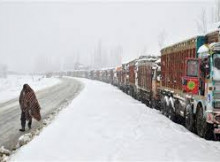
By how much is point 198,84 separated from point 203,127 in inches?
57.3

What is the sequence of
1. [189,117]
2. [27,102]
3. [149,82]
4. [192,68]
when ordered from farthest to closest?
[149,82]
[27,102]
[189,117]
[192,68]

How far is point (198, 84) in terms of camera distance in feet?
47.4

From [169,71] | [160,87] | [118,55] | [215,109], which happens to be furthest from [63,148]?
[118,55]

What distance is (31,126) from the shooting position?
18.4 m

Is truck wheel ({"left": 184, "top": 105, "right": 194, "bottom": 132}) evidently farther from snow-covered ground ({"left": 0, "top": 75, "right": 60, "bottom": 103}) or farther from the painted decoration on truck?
snow-covered ground ({"left": 0, "top": 75, "right": 60, "bottom": 103})

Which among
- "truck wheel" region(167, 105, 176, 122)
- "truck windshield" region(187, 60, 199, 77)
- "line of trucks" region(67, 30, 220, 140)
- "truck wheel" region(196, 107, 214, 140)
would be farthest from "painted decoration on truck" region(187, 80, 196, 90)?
"truck wheel" region(167, 105, 176, 122)

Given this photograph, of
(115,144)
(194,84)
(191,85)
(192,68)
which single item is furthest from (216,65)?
(115,144)

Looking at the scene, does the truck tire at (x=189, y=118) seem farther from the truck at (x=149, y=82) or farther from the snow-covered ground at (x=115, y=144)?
the truck at (x=149, y=82)

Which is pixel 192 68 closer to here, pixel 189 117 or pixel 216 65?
pixel 216 65

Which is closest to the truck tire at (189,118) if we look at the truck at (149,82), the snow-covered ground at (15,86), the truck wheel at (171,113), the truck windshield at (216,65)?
the truck windshield at (216,65)

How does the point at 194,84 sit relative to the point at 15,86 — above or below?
above

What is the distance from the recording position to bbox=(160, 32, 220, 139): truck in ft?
43.0

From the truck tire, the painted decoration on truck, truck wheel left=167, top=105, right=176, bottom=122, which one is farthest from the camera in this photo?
truck wheel left=167, top=105, right=176, bottom=122

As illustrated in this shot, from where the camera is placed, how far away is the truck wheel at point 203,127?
45.3 feet
